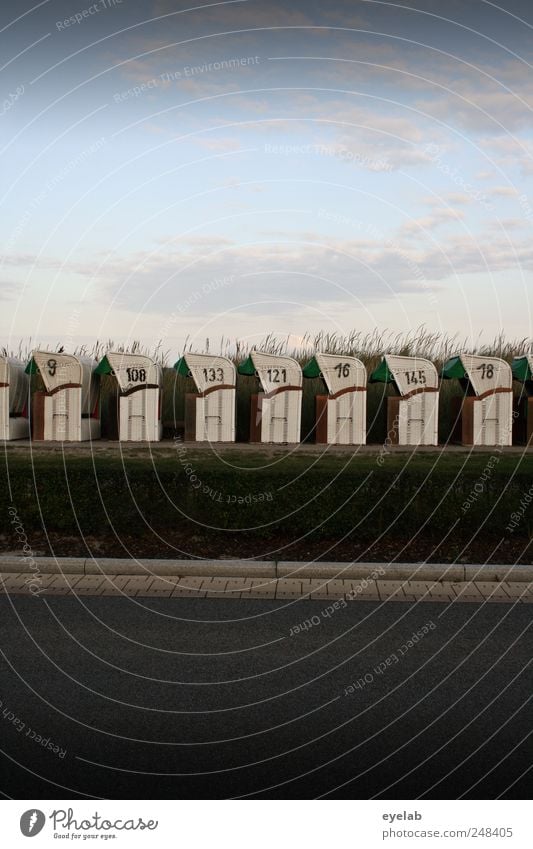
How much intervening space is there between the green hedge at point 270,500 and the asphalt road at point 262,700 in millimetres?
1922

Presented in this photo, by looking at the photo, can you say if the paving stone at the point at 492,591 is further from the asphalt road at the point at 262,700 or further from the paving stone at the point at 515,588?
the asphalt road at the point at 262,700

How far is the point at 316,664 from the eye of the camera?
5125 millimetres

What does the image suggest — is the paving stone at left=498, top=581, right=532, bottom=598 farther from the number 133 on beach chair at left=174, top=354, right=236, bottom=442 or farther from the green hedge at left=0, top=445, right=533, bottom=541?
the number 133 on beach chair at left=174, top=354, right=236, bottom=442

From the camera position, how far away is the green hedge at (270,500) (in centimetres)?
835

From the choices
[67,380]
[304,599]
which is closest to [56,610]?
[304,599]

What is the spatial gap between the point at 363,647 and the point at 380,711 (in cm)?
100

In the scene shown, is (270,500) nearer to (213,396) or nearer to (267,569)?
(267,569)

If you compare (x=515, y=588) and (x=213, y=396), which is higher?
(x=213, y=396)

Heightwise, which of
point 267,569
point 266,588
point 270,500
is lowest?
point 266,588

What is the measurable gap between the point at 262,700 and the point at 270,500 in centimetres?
398

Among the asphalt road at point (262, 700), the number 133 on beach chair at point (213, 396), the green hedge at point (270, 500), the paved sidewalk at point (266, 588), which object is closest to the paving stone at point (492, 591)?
the paved sidewalk at point (266, 588)

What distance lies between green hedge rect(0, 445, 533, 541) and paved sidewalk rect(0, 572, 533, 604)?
47.8 inches

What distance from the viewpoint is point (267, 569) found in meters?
7.19

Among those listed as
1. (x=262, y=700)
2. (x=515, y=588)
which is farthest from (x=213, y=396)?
(x=262, y=700)
